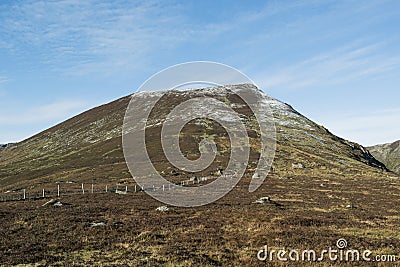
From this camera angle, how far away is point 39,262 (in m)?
17.6

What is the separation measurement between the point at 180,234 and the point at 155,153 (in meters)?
98.2

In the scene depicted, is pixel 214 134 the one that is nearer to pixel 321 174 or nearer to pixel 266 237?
pixel 321 174

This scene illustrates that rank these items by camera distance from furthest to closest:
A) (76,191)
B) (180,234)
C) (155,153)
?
1. (155,153)
2. (76,191)
3. (180,234)

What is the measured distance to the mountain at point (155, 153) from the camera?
10061cm

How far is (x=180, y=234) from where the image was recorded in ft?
81.2

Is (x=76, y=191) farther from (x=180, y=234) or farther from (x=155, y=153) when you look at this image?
(x=155, y=153)

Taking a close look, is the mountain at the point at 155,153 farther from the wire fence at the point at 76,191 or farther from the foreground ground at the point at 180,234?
the foreground ground at the point at 180,234

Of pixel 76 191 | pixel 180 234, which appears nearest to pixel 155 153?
pixel 76 191

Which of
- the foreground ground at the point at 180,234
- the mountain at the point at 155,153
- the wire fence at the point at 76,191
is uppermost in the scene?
the mountain at the point at 155,153

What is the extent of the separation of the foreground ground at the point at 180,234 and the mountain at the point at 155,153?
5342 cm

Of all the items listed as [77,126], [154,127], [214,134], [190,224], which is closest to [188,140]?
[214,134]

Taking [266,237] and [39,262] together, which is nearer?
[39,262]

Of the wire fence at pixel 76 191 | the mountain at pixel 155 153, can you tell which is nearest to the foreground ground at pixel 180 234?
the wire fence at pixel 76 191

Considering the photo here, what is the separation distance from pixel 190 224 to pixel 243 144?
10264cm
